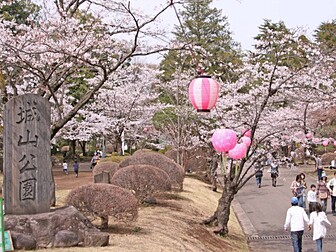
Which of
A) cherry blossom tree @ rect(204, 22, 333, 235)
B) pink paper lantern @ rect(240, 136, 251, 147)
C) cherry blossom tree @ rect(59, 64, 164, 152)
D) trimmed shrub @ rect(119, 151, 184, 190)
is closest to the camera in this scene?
pink paper lantern @ rect(240, 136, 251, 147)

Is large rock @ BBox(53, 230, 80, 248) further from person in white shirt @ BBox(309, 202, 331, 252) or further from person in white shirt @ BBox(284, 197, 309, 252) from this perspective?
person in white shirt @ BBox(309, 202, 331, 252)

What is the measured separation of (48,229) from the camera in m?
8.85

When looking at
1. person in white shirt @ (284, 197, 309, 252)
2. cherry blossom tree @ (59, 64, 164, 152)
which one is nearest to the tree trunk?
person in white shirt @ (284, 197, 309, 252)

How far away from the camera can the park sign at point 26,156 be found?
9.04m

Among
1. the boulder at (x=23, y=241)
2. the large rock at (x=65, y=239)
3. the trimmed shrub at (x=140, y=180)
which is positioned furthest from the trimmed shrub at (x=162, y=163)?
the boulder at (x=23, y=241)

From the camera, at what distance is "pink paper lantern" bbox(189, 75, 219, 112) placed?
9.80 meters

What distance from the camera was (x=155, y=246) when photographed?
34.0 ft

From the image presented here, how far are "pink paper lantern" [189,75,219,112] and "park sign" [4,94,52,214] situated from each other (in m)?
2.81

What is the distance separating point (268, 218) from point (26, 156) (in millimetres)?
12264

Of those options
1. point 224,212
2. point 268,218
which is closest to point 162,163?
point 268,218

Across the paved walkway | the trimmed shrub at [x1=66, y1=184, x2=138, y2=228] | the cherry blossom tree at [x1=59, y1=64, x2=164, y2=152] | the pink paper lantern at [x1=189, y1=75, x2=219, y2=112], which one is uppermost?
the cherry blossom tree at [x1=59, y1=64, x2=164, y2=152]

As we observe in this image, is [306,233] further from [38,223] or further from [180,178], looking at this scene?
[38,223]

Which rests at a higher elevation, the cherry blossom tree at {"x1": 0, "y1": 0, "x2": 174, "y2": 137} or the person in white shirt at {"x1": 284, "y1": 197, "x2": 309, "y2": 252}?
the cherry blossom tree at {"x1": 0, "y1": 0, "x2": 174, "y2": 137}

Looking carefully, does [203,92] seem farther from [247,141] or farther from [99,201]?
[247,141]
